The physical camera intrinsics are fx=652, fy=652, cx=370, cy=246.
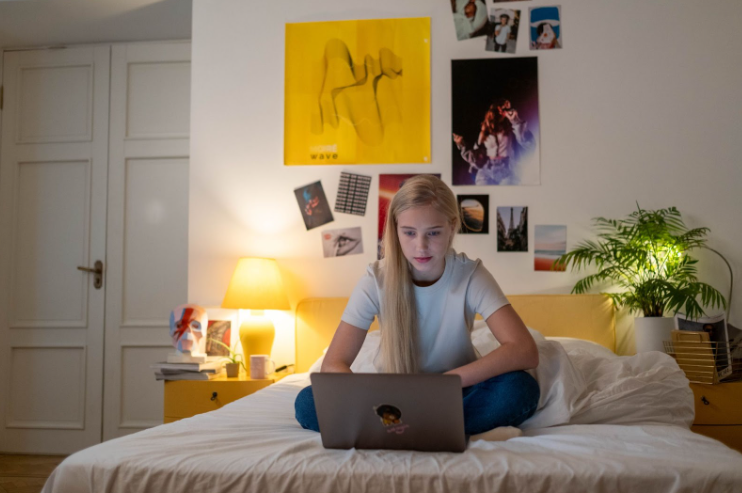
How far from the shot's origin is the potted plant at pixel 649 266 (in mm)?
2707

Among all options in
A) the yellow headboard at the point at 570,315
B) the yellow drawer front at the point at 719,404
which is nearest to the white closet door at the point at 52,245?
the yellow headboard at the point at 570,315

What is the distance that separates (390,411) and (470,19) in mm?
2431

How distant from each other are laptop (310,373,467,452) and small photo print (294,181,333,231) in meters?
1.93

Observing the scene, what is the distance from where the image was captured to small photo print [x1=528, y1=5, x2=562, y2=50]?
3.14 metres

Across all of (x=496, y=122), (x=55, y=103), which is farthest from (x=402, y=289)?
(x=55, y=103)

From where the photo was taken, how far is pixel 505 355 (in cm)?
155

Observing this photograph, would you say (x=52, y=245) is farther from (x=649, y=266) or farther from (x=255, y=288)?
(x=649, y=266)

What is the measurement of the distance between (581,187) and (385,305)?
1.75m

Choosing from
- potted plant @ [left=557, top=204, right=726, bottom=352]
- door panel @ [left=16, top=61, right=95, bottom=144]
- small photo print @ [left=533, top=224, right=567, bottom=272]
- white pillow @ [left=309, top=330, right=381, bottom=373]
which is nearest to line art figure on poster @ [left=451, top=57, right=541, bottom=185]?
small photo print @ [left=533, top=224, right=567, bottom=272]

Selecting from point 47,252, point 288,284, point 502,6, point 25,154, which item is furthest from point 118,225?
point 502,6

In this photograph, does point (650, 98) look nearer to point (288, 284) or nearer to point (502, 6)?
point (502, 6)

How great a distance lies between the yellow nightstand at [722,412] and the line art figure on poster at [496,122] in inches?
46.3

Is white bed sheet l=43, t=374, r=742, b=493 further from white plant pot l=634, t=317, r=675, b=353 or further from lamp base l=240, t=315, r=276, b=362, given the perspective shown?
lamp base l=240, t=315, r=276, b=362

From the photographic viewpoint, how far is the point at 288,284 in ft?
10.6
